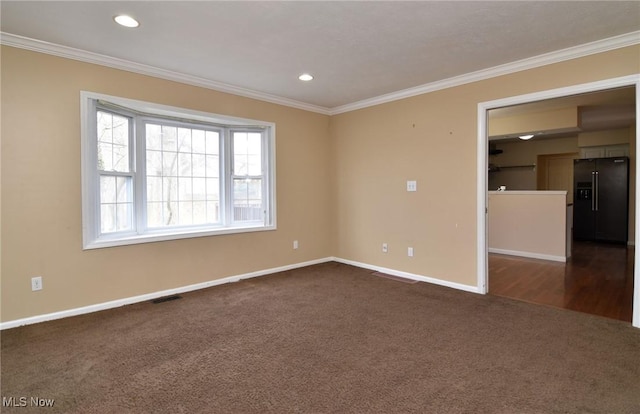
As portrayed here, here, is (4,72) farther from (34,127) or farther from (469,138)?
(469,138)

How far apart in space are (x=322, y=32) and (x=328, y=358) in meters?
2.56

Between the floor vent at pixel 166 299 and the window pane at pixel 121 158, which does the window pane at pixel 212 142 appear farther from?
the floor vent at pixel 166 299

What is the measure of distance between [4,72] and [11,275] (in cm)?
174

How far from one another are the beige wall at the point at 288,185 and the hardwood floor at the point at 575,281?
766 mm

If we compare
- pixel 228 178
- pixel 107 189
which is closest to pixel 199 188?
pixel 228 178

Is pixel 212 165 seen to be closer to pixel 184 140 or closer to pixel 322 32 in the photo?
pixel 184 140

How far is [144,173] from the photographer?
154 inches

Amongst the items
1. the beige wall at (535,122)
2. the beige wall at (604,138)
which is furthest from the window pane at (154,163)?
the beige wall at (604,138)

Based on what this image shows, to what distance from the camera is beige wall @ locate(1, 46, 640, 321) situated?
3.02 meters

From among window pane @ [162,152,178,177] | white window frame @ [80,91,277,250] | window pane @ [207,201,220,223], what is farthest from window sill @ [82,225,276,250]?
window pane @ [162,152,178,177]

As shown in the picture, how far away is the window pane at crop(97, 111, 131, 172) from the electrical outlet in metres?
1.16

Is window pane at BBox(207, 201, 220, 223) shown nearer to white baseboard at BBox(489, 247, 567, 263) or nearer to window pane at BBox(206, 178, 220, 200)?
window pane at BBox(206, 178, 220, 200)

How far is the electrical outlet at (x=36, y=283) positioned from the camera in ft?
10.1

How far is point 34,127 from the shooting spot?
305 cm
